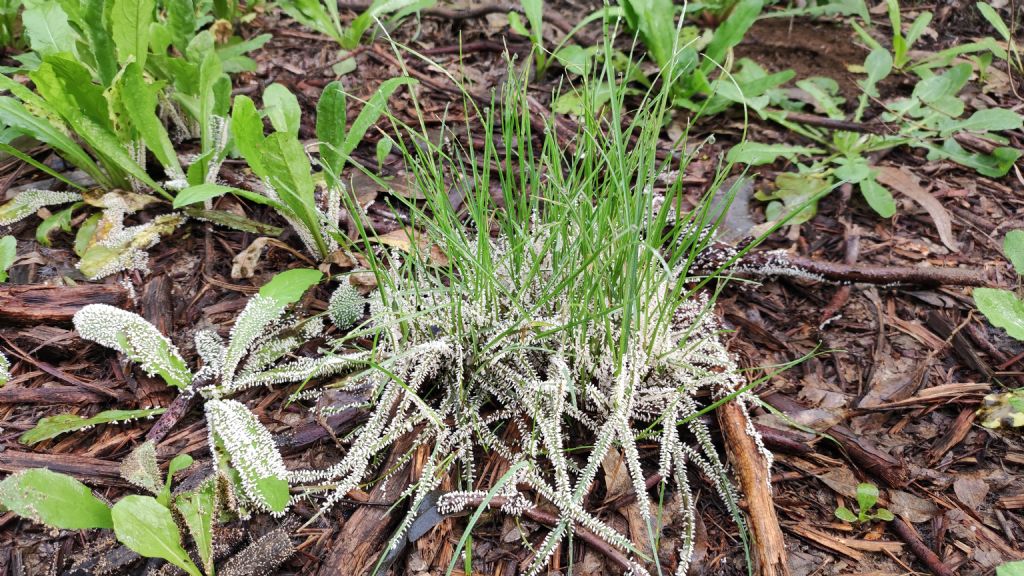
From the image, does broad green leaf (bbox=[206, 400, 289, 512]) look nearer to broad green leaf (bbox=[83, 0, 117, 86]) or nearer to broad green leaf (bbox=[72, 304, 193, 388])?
broad green leaf (bbox=[72, 304, 193, 388])

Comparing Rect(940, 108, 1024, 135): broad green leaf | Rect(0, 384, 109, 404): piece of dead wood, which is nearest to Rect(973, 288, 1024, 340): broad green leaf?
Rect(940, 108, 1024, 135): broad green leaf

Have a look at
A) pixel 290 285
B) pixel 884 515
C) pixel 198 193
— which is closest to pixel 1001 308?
pixel 884 515

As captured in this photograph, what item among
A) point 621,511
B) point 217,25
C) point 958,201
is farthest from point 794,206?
point 217,25

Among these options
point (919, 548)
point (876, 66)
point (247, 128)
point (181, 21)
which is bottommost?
point (919, 548)

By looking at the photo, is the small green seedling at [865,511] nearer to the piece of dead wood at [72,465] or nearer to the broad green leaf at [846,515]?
the broad green leaf at [846,515]

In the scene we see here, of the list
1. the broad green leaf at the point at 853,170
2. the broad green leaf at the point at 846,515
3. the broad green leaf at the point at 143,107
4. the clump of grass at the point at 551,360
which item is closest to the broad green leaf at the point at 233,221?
the broad green leaf at the point at 143,107

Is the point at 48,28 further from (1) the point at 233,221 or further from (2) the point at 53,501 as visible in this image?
(2) the point at 53,501

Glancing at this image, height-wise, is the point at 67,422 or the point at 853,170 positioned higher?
the point at 853,170
